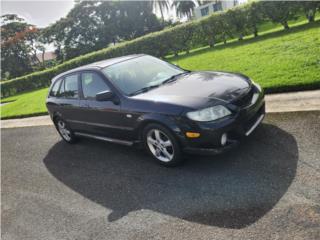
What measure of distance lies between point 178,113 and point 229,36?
483 inches

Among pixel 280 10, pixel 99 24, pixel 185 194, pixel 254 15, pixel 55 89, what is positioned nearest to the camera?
pixel 185 194

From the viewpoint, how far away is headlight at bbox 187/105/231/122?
4211 mm

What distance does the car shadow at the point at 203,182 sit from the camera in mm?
3621

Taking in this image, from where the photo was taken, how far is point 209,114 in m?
4.22

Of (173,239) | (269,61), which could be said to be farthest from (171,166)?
(269,61)

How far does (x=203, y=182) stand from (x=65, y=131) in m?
4.00

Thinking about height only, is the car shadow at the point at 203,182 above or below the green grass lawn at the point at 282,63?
below

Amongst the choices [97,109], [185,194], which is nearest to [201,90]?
[185,194]

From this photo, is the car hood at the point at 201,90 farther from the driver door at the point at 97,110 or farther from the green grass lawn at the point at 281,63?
the green grass lawn at the point at 281,63

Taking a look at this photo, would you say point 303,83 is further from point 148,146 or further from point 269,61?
point 148,146

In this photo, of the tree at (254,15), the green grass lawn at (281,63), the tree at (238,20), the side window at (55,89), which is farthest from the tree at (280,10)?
the side window at (55,89)

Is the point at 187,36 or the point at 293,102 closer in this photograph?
the point at 293,102

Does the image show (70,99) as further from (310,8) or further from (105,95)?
(310,8)

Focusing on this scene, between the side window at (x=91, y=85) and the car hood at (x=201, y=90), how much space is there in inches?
34.6
